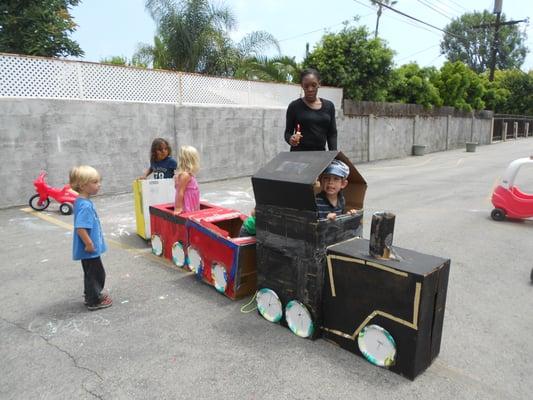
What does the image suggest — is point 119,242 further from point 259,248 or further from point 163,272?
point 259,248

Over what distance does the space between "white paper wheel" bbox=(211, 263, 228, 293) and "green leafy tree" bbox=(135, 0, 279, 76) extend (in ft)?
43.5

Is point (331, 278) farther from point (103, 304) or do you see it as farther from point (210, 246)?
point (103, 304)

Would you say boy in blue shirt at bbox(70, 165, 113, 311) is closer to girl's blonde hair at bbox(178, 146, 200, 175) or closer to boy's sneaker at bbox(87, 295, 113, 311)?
boy's sneaker at bbox(87, 295, 113, 311)

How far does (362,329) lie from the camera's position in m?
2.88

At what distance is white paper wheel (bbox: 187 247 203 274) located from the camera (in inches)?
168

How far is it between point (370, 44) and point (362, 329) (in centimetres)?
1617

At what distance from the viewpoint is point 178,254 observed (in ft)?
15.4

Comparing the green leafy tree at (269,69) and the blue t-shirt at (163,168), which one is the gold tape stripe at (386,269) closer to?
the blue t-shirt at (163,168)

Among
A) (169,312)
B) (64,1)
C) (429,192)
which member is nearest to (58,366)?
(169,312)

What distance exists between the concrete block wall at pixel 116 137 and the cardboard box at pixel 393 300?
719cm

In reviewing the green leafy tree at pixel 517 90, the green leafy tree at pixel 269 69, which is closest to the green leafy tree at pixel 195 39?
the green leafy tree at pixel 269 69

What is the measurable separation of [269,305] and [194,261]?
1.20 meters

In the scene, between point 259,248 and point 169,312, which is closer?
point 259,248

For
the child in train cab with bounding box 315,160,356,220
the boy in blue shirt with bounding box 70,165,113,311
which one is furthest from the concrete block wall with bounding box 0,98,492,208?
the child in train cab with bounding box 315,160,356,220
